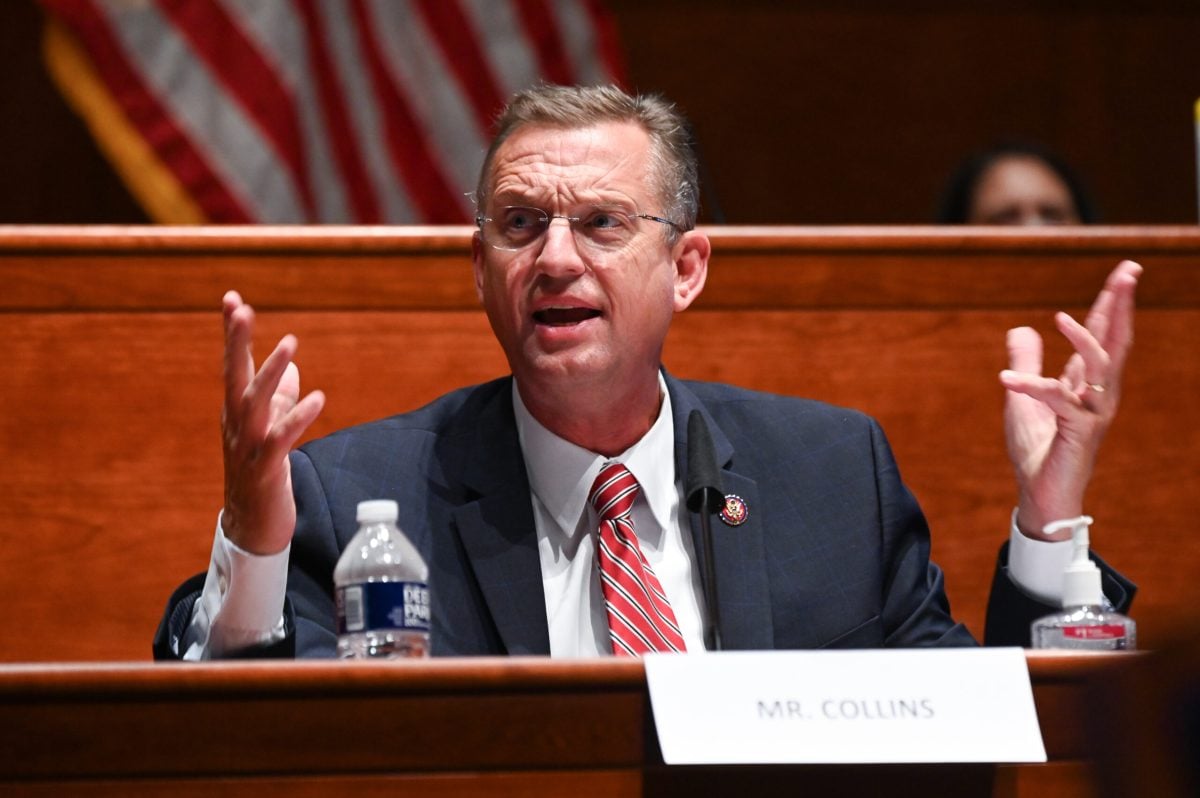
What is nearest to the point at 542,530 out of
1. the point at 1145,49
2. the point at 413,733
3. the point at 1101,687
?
the point at 413,733

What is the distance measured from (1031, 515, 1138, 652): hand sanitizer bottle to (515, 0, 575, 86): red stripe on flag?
2.33 metres

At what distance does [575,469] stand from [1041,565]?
620 mm

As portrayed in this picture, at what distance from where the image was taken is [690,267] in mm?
2357

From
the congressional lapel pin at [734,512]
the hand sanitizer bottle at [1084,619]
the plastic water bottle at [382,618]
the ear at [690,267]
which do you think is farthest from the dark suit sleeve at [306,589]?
the hand sanitizer bottle at [1084,619]

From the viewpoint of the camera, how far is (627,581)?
6.43ft

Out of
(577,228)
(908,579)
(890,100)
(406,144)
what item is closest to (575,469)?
(577,228)

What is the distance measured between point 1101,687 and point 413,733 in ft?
3.03

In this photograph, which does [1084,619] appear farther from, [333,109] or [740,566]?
[333,109]

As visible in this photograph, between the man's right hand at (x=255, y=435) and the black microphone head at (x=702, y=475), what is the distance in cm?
42

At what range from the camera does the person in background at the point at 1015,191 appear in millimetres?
3377

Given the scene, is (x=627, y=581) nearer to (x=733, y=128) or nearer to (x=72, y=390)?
(x=72, y=390)

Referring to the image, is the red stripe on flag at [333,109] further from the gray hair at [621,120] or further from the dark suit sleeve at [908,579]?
the dark suit sleeve at [908,579]

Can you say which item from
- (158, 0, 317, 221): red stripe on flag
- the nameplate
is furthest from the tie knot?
(158, 0, 317, 221): red stripe on flag

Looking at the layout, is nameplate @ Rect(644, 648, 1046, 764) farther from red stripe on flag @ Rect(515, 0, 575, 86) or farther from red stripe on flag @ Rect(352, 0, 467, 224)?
red stripe on flag @ Rect(515, 0, 575, 86)
